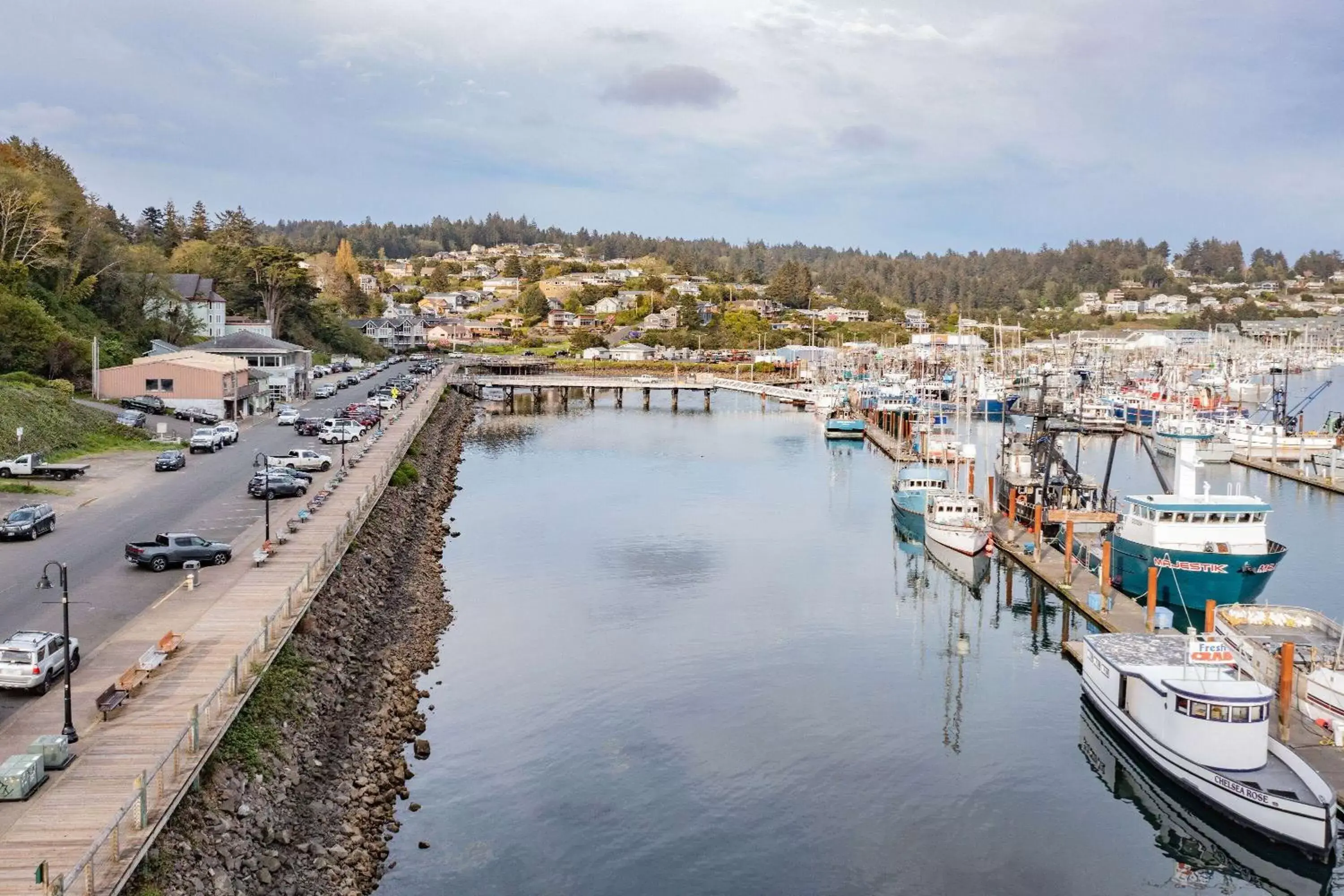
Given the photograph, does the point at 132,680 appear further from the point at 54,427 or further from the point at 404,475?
the point at 54,427

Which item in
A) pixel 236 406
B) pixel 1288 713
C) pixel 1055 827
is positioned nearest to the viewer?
pixel 1055 827

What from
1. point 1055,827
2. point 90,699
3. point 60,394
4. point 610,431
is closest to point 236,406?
point 60,394

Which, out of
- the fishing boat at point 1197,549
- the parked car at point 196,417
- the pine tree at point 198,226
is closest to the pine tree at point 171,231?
the pine tree at point 198,226

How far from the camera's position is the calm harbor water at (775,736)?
22000mm

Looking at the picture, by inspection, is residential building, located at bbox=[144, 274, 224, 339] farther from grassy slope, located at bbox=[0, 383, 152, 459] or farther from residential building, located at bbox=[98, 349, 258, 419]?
grassy slope, located at bbox=[0, 383, 152, 459]

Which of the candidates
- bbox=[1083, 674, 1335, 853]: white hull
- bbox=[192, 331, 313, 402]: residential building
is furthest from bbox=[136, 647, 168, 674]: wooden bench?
bbox=[192, 331, 313, 402]: residential building

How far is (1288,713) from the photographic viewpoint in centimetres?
2564

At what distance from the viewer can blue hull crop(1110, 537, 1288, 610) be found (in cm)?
3619

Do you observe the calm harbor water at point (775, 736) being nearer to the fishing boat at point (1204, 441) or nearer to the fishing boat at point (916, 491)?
the fishing boat at point (916, 491)

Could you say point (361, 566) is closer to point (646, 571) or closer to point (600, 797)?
point (646, 571)

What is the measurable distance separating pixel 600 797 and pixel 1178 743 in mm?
12733

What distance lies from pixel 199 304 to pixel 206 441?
2220 inches

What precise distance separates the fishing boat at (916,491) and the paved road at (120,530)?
90.1 feet

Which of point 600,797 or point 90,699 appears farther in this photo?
point 600,797
